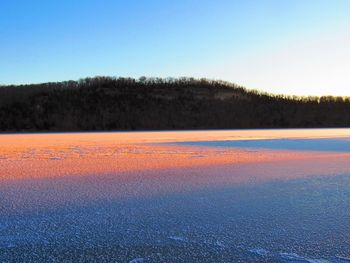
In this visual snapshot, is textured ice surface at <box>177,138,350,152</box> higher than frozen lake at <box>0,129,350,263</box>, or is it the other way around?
textured ice surface at <box>177,138,350,152</box>

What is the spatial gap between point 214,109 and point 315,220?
186 feet

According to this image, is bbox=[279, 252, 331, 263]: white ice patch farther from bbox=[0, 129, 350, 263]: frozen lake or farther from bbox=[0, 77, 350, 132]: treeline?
bbox=[0, 77, 350, 132]: treeline

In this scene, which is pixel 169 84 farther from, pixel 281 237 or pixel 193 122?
pixel 281 237

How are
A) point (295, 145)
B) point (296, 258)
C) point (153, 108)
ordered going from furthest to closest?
point (153, 108) < point (295, 145) < point (296, 258)

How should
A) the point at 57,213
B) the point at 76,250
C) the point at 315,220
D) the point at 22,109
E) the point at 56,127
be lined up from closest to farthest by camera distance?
the point at 76,250 < the point at 315,220 < the point at 57,213 < the point at 56,127 < the point at 22,109

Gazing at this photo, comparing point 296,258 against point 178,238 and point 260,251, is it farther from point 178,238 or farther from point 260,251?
point 178,238

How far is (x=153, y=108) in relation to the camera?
5844 centimetres

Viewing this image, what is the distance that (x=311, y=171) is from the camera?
206 inches

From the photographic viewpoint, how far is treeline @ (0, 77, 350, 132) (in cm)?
4962

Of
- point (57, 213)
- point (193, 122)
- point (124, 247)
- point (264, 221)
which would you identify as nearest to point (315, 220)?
point (264, 221)

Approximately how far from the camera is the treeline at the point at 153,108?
1954 inches

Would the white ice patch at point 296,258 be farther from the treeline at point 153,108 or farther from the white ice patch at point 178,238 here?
the treeline at point 153,108

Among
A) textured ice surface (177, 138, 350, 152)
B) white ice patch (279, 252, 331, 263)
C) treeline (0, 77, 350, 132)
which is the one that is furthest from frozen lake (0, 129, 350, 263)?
treeline (0, 77, 350, 132)

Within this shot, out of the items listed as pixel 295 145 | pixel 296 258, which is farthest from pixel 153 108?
pixel 296 258
